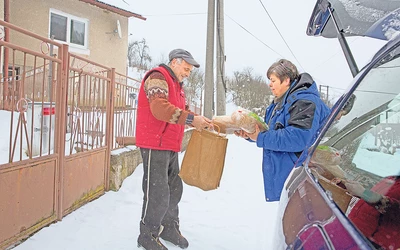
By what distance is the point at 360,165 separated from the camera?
59.0 inches

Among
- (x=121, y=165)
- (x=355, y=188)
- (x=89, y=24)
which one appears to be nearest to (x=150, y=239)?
(x=355, y=188)


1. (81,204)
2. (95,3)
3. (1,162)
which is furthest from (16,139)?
(95,3)

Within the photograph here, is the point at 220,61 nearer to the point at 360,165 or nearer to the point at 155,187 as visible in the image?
the point at 155,187

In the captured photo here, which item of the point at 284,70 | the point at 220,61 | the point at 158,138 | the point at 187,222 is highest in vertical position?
the point at 220,61

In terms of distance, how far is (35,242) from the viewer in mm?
2791

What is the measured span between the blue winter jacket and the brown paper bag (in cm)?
37

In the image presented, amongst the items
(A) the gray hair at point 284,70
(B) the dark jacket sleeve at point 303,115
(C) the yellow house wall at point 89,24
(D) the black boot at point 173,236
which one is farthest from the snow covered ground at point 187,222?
(C) the yellow house wall at point 89,24

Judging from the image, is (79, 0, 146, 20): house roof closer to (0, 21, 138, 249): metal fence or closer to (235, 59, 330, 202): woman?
(0, 21, 138, 249): metal fence

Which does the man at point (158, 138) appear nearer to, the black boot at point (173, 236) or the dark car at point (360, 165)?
the black boot at point (173, 236)

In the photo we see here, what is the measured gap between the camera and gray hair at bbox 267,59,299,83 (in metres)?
2.47

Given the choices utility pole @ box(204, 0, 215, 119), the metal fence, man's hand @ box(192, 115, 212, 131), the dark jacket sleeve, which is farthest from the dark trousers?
utility pole @ box(204, 0, 215, 119)

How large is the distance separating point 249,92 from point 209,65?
46.1ft

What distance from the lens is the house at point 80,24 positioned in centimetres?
1190

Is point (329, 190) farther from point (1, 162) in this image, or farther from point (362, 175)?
point (1, 162)
